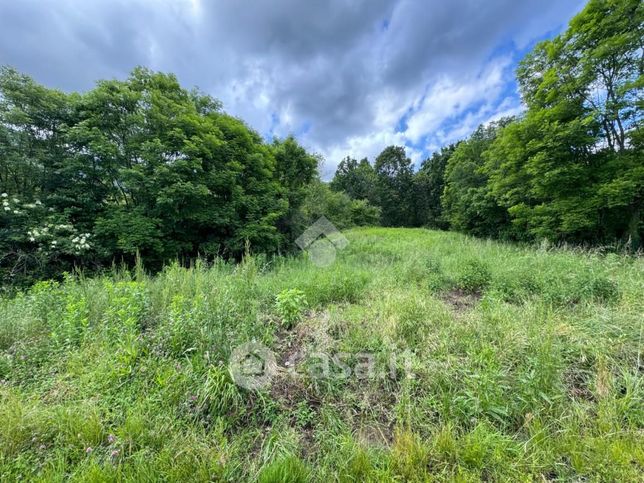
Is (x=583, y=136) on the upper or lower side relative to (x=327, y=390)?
upper

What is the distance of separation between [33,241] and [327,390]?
8270 millimetres

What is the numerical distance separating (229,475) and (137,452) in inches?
24.6

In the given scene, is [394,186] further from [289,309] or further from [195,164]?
[289,309]

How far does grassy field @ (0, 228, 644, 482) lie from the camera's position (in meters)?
1.51

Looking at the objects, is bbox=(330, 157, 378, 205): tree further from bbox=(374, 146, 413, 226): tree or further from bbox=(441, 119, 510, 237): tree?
bbox=(441, 119, 510, 237): tree

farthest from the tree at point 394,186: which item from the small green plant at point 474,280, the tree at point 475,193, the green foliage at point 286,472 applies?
the green foliage at point 286,472

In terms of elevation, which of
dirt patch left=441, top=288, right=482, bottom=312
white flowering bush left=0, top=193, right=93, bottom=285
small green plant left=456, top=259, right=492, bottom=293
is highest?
white flowering bush left=0, top=193, right=93, bottom=285

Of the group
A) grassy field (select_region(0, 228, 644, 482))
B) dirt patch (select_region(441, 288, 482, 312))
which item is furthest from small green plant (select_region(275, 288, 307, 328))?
dirt patch (select_region(441, 288, 482, 312))

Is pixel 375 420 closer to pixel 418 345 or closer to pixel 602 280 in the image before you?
pixel 418 345

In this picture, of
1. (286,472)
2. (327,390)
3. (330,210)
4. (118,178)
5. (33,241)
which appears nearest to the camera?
(286,472)

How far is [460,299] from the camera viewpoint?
3.92 meters

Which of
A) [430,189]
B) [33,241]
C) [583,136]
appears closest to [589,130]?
[583,136]

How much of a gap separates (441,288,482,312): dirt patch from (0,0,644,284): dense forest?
16.2 ft

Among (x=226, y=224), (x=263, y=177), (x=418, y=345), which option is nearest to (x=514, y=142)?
(x=263, y=177)
